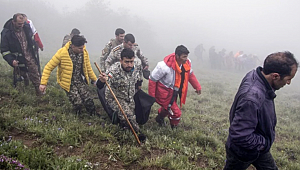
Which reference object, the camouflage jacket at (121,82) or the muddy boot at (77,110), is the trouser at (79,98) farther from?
the camouflage jacket at (121,82)

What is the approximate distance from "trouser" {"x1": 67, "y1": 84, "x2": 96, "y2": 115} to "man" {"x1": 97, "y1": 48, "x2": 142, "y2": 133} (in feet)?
3.02

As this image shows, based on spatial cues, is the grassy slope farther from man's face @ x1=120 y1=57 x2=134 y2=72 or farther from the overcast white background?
the overcast white background

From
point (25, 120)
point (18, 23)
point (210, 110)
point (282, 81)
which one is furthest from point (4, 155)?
point (210, 110)

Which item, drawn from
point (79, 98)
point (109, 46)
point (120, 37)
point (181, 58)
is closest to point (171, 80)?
point (181, 58)

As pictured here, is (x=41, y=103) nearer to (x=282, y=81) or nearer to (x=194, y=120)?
(x=194, y=120)

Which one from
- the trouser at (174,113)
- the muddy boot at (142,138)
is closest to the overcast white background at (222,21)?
the trouser at (174,113)

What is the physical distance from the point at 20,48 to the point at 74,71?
78.9 inches

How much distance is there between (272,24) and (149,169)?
91.4 meters

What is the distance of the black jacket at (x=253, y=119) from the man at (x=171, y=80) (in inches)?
112

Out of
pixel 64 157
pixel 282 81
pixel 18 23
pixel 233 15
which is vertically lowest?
pixel 64 157

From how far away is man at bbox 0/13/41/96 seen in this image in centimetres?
590

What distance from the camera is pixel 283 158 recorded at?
4.97 meters

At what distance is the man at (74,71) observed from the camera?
5059 mm

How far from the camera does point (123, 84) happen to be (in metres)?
4.86
